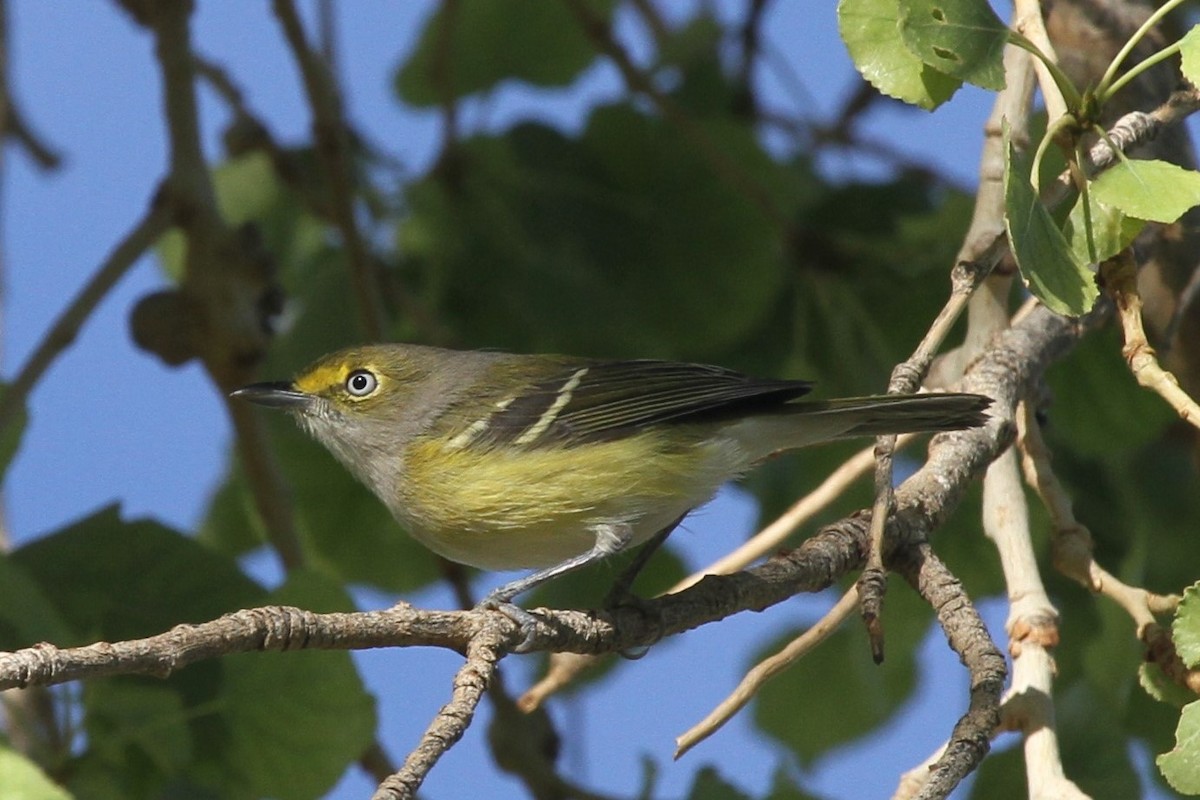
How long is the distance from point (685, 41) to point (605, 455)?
119 inches

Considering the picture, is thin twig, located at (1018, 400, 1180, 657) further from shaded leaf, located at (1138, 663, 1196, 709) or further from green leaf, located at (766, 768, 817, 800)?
green leaf, located at (766, 768, 817, 800)

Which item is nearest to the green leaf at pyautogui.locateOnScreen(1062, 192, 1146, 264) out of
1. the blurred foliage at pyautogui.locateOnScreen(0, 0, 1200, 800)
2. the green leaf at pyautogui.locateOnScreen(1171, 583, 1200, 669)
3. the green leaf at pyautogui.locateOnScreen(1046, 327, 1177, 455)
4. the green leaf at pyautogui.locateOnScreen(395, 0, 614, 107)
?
the green leaf at pyautogui.locateOnScreen(1171, 583, 1200, 669)

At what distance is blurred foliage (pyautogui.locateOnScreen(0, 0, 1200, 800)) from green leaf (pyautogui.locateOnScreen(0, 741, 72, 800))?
2927 mm

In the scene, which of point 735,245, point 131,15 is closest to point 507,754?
point 735,245

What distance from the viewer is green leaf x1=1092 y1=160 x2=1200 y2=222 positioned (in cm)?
241

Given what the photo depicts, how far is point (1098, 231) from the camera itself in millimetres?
2547

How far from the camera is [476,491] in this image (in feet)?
12.0

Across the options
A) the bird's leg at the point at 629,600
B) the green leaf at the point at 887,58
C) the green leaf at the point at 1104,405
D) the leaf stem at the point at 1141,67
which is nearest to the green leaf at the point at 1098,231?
the leaf stem at the point at 1141,67

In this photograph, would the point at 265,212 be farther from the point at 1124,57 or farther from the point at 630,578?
the point at 1124,57

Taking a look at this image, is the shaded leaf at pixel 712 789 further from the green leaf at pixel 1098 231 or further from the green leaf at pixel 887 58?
the green leaf at pixel 887 58

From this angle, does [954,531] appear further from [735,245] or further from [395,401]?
[395,401]

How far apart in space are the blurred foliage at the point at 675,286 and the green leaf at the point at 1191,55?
6.61ft

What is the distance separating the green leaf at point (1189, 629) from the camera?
2.31 meters

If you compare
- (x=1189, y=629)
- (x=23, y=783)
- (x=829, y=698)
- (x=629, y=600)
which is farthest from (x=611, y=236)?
(x=23, y=783)
